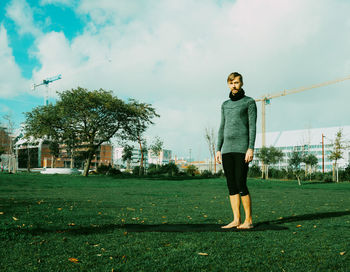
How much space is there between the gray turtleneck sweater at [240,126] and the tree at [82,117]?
23298 mm

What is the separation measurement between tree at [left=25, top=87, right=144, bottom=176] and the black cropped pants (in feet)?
76.8

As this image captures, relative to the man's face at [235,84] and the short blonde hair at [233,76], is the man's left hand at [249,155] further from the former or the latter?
the short blonde hair at [233,76]

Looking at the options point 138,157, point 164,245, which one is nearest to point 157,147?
point 164,245

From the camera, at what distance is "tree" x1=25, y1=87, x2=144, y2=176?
1062 inches

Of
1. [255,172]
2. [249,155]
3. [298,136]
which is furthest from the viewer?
[298,136]

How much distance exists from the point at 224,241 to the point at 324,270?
1.22 m

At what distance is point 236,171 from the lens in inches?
179

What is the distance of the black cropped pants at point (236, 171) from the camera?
14.7 feet

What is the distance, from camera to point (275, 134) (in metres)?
65.1

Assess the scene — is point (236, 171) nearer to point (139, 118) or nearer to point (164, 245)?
point (164, 245)

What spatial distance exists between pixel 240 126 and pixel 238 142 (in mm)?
236

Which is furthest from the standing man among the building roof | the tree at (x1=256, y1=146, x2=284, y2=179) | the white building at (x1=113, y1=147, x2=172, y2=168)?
the building roof

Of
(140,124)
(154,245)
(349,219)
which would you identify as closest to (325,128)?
(140,124)

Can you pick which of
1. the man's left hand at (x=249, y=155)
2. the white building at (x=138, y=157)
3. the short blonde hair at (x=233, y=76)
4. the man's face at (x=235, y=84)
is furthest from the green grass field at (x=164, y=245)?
the white building at (x=138, y=157)
